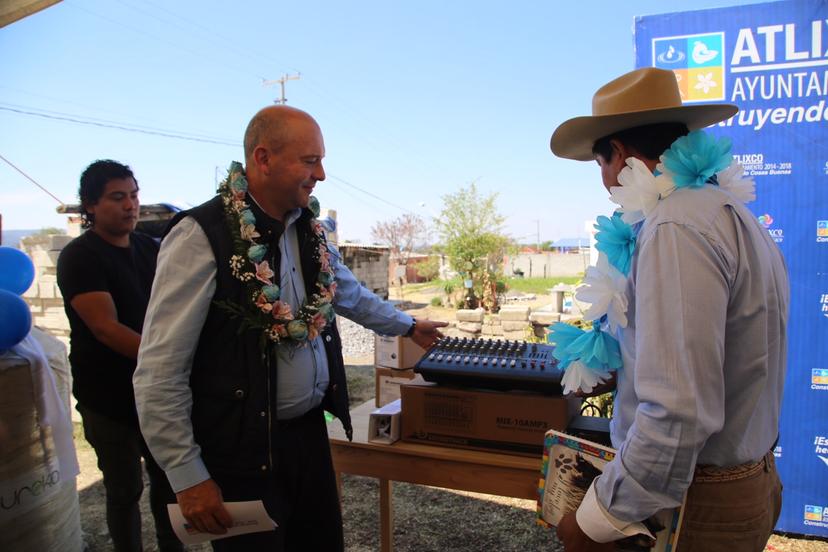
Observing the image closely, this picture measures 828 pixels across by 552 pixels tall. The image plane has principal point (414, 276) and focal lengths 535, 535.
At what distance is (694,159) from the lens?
3.70 feet

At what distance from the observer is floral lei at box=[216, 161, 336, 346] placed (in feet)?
4.96

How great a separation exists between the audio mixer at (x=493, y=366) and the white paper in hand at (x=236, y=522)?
2.27ft

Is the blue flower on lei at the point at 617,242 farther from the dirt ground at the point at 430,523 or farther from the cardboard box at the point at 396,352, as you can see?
the dirt ground at the point at 430,523

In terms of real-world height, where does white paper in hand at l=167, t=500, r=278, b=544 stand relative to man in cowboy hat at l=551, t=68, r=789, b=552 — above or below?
below

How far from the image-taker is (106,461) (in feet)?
7.72

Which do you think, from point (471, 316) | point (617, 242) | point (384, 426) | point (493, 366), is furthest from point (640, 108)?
point (471, 316)

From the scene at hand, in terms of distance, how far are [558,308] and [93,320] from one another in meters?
7.90

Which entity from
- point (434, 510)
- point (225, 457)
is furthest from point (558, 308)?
point (225, 457)

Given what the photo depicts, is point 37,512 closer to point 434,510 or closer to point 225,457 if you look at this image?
point 225,457

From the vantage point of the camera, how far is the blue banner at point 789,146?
9.21 ft

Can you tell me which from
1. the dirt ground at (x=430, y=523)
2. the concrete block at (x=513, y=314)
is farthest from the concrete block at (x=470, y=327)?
the dirt ground at (x=430, y=523)

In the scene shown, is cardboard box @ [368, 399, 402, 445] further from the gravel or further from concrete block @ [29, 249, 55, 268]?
the gravel

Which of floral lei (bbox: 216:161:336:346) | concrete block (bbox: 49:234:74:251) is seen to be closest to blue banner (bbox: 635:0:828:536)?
floral lei (bbox: 216:161:336:346)

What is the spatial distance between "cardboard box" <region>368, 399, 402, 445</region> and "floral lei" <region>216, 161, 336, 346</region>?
0.54 m
